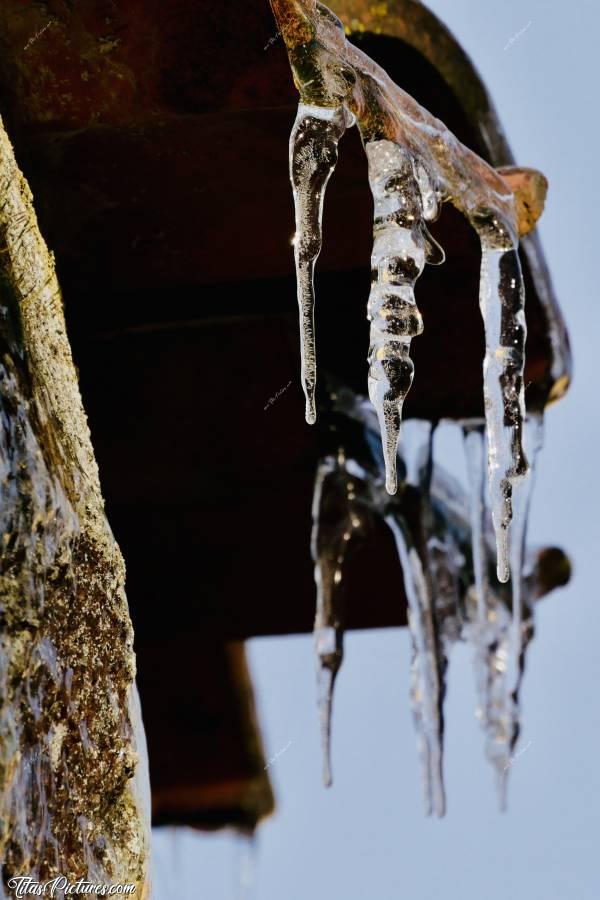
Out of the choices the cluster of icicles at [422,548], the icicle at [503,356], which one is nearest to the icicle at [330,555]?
the cluster of icicles at [422,548]

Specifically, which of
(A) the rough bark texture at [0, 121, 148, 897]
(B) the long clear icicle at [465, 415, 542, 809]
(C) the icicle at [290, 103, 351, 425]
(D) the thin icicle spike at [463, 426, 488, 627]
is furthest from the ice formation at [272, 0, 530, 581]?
(B) the long clear icicle at [465, 415, 542, 809]

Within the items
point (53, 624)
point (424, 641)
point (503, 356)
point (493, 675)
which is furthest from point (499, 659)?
point (53, 624)

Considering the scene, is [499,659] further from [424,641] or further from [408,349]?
[408,349]

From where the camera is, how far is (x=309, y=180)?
1.92 meters

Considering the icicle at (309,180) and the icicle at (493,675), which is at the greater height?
the icicle at (309,180)

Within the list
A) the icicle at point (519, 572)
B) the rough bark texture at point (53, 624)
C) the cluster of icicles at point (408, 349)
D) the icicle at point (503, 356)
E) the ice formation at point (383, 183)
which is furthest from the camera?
the icicle at point (519, 572)

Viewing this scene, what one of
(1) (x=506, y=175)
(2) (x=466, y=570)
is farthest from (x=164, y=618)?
(1) (x=506, y=175)

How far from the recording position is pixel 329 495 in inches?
144

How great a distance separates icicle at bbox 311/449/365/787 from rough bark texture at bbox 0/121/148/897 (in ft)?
6.61

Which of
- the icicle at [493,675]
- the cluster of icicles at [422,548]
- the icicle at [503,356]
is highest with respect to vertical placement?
the icicle at [503,356]

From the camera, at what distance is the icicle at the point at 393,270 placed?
1989mm

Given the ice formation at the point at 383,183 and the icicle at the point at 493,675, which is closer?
the ice formation at the point at 383,183

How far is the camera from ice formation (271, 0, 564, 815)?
188 cm

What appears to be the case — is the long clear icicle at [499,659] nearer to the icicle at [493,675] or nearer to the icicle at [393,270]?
the icicle at [493,675]
